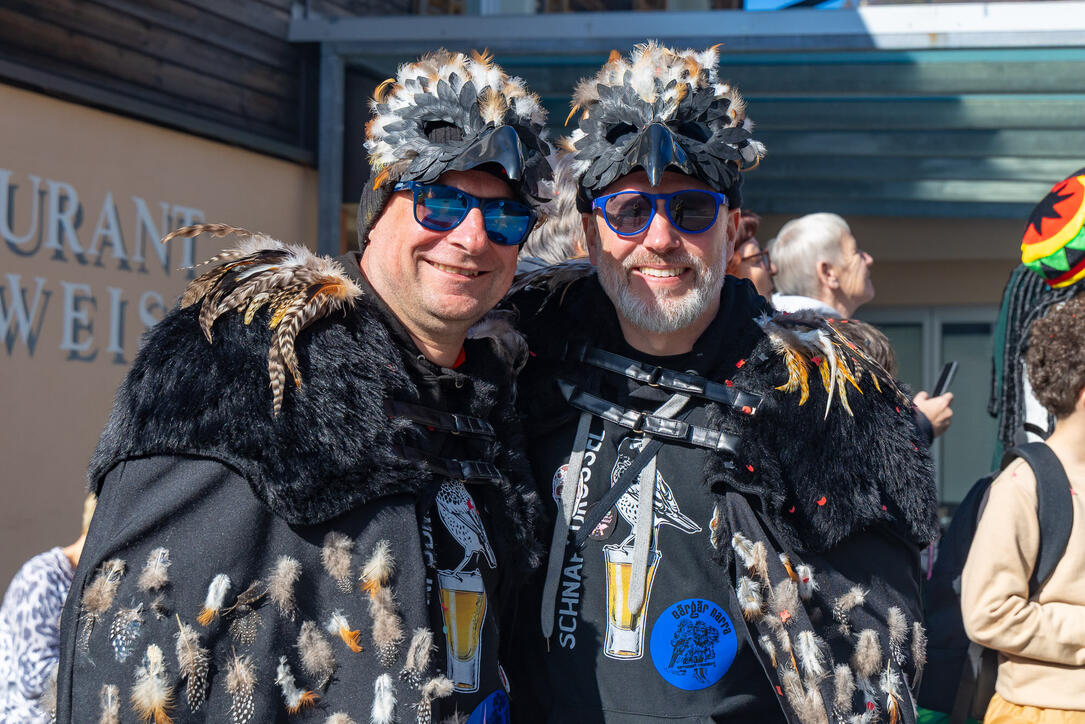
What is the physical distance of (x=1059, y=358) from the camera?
2.90 m

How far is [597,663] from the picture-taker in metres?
2.33

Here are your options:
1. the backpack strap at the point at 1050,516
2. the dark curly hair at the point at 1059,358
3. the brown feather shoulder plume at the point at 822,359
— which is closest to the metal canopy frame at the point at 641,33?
the dark curly hair at the point at 1059,358

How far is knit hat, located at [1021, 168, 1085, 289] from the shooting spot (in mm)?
3336

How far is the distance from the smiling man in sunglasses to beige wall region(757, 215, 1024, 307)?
6.99 m

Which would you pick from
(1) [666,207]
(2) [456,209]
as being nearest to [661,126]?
(1) [666,207]

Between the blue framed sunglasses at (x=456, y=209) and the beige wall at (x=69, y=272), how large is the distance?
279cm

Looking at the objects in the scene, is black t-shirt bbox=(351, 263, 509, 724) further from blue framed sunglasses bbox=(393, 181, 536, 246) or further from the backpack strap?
the backpack strap

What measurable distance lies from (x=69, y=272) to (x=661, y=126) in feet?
12.3

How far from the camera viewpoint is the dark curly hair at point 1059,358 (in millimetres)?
2838

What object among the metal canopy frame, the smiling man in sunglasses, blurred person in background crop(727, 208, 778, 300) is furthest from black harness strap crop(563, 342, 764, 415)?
the metal canopy frame

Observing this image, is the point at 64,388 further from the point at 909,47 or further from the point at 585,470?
the point at 909,47

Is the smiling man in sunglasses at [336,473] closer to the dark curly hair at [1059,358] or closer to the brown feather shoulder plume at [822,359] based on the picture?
the brown feather shoulder plume at [822,359]

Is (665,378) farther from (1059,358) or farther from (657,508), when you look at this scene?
(1059,358)

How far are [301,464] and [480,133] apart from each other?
764mm
